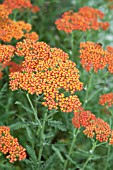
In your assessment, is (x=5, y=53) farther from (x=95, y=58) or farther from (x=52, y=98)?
(x=95, y=58)

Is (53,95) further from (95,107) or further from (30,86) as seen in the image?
(95,107)

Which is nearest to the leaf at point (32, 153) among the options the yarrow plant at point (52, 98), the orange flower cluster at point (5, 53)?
the yarrow plant at point (52, 98)

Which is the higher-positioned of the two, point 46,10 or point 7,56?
point 46,10

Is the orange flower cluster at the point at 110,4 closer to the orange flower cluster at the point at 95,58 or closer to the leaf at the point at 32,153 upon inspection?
the orange flower cluster at the point at 95,58

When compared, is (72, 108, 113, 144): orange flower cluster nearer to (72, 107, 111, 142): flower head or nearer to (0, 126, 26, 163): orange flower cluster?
(72, 107, 111, 142): flower head

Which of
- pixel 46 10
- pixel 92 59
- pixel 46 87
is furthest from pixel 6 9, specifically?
pixel 46 10

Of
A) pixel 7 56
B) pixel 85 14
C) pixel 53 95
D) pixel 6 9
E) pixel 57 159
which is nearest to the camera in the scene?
pixel 53 95
